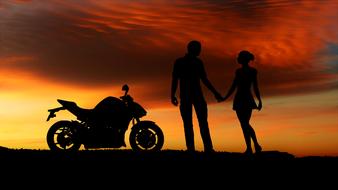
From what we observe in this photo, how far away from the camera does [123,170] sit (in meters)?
10.2

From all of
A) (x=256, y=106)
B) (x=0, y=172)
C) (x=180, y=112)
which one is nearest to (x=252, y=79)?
(x=256, y=106)

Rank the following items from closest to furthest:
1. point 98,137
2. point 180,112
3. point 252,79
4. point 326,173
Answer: point 326,173 < point 180,112 < point 252,79 < point 98,137

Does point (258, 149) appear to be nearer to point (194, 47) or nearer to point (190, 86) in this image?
point (190, 86)

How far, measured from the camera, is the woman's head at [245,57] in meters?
13.1

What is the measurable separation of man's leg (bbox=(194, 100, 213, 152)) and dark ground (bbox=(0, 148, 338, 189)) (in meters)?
0.27

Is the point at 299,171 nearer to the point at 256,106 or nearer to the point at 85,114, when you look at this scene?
the point at 256,106

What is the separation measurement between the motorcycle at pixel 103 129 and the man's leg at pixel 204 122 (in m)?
3.85

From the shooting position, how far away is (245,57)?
42.9ft

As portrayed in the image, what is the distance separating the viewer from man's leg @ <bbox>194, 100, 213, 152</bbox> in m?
12.2

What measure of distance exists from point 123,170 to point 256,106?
467cm

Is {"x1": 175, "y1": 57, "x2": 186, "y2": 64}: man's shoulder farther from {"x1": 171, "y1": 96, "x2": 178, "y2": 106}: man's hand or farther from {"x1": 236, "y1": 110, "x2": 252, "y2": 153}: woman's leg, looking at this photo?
{"x1": 236, "y1": 110, "x2": 252, "y2": 153}: woman's leg

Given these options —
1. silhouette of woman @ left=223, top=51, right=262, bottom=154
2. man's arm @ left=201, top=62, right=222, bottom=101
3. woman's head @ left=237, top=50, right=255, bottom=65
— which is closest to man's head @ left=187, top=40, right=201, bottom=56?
man's arm @ left=201, top=62, right=222, bottom=101

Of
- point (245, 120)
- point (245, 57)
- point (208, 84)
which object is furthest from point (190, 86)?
point (245, 120)

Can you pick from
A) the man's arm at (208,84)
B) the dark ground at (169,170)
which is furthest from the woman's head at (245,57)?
the dark ground at (169,170)
